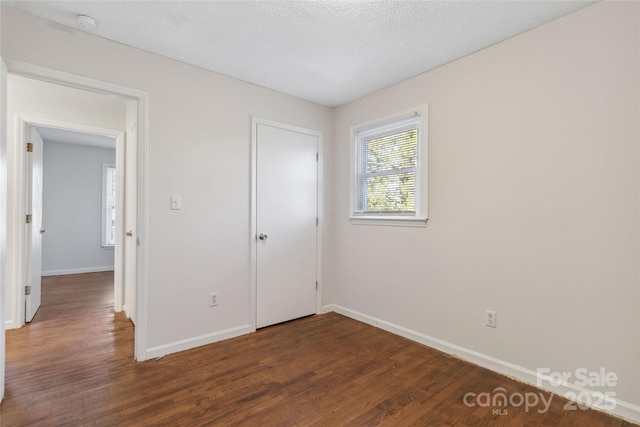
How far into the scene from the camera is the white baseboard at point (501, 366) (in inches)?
68.9

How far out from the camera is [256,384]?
2080 mm

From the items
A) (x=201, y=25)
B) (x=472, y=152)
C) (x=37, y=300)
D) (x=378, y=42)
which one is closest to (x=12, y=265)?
(x=37, y=300)

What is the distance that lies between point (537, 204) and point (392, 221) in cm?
122

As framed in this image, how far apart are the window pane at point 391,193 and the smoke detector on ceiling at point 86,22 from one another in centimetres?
258

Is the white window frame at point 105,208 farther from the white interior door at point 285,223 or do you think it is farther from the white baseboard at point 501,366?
the white baseboard at point 501,366

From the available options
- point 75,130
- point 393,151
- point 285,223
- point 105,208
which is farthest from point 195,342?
point 105,208

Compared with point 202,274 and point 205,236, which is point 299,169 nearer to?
point 205,236

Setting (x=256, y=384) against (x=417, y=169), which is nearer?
(x=256, y=384)

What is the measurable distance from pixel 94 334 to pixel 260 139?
245 cm

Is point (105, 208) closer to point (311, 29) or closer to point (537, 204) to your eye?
point (311, 29)

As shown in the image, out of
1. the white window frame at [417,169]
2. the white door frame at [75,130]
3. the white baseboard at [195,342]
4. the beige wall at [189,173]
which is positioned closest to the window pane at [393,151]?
the white window frame at [417,169]

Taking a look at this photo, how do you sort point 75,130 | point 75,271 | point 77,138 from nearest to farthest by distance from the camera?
point 75,130
point 77,138
point 75,271

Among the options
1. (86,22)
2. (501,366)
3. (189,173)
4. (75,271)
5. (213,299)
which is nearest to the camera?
(86,22)

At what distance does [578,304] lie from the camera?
6.25 ft
